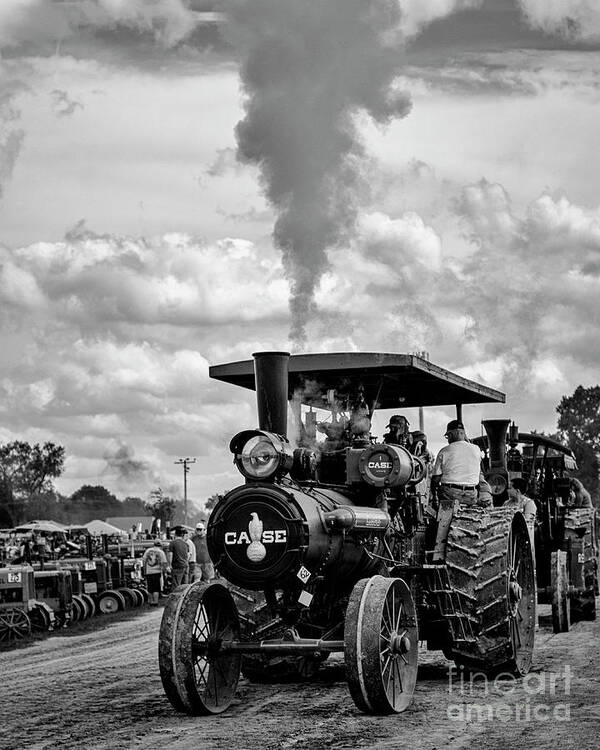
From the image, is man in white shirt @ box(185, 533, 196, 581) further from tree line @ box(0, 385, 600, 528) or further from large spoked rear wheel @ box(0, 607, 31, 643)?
tree line @ box(0, 385, 600, 528)

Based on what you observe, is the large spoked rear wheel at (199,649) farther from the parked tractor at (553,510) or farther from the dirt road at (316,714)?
the parked tractor at (553,510)

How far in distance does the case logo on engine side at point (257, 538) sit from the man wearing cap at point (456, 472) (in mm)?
2207

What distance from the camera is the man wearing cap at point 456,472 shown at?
9766 mm

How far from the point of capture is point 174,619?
7.77 meters

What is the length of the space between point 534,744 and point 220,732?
1909mm

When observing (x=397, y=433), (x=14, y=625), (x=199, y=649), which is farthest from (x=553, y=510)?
(x=199, y=649)

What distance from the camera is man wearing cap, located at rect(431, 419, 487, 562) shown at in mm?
9766

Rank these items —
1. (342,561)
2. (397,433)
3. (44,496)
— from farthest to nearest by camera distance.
Result: (44,496) → (397,433) → (342,561)

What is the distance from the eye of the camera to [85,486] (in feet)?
421

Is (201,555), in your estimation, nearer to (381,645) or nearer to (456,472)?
(456,472)

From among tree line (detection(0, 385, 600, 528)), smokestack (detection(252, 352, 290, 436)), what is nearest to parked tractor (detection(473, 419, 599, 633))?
smokestack (detection(252, 352, 290, 436))

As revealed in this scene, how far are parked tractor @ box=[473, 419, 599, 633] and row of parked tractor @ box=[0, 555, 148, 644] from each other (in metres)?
6.98

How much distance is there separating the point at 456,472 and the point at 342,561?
1.78 m

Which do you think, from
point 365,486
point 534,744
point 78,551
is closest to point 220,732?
point 534,744
